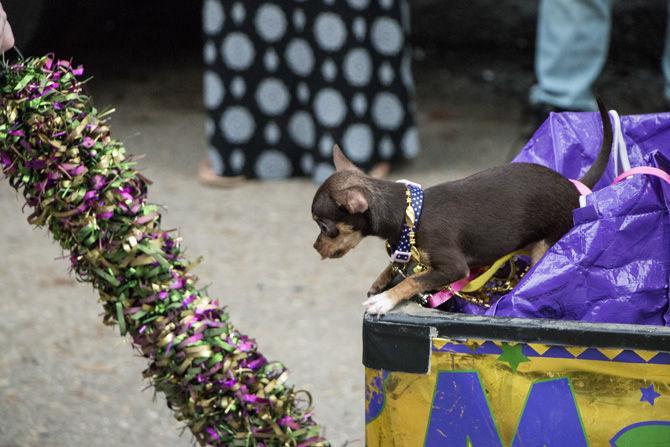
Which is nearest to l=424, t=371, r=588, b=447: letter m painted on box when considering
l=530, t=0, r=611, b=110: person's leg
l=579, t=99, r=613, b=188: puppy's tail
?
l=579, t=99, r=613, b=188: puppy's tail

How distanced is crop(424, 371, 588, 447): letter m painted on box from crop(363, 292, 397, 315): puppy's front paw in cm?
15

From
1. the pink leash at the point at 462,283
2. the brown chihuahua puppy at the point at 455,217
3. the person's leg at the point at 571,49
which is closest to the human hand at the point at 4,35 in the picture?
the brown chihuahua puppy at the point at 455,217

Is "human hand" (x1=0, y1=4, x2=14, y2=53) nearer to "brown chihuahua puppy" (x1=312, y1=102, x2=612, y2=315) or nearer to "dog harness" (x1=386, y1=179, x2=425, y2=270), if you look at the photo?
"brown chihuahua puppy" (x1=312, y1=102, x2=612, y2=315)

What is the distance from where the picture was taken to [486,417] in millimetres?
1692

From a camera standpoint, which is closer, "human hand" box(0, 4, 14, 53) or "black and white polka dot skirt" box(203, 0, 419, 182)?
"human hand" box(0, 4, 14, 53)

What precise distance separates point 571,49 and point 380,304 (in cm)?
287

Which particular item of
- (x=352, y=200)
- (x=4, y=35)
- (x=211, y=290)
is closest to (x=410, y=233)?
(x=352, y=200)

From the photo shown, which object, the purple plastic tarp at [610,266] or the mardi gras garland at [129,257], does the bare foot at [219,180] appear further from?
the purple plastic tarp at [610,266]

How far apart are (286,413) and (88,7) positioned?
5528 millimetres

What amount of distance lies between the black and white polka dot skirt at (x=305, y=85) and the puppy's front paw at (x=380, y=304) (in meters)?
2.89

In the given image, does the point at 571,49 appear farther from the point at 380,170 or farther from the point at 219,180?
the point at 219,180

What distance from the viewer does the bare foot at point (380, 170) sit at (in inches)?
188

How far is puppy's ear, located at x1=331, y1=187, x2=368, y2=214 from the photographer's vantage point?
6.24 feet

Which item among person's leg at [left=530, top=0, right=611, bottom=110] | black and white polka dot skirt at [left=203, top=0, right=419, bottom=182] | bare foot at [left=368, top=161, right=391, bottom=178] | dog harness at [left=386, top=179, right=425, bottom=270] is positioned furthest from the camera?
bare foot at [left=368, top=161, right=391, bottom=178]
